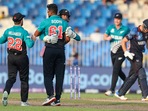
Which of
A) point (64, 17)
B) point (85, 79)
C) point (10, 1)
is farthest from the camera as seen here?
point (10, 1)

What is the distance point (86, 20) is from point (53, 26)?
1631 cm

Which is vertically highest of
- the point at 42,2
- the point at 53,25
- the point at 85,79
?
the point at 42,2

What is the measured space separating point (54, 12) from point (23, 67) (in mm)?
1389

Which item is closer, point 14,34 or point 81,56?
point 14,34

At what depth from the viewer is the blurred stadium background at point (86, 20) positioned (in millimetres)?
24141

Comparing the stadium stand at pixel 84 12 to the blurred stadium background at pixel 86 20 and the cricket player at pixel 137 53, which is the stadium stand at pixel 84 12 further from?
the cricket player at pixel 137 53

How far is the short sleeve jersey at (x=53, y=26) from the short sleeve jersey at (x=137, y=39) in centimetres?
315

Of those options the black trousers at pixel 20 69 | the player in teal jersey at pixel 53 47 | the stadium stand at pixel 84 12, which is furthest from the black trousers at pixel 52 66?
the stadium stand at pixel 84 12

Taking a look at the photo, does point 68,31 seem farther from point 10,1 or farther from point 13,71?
point 10,1

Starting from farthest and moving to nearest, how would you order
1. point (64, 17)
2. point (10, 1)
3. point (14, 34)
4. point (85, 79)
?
point (10, 1) → point (85, 79) → point (64, 17) → point (14, 34)

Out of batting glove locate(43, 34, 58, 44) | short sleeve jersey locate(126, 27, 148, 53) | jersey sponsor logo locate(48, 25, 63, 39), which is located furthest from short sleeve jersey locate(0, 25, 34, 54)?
short sleeve jersey locate(126, 27, 148, 53)

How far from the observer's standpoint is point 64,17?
14.5 metres

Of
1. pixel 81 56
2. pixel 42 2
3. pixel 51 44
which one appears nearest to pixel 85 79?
pixel 81 56

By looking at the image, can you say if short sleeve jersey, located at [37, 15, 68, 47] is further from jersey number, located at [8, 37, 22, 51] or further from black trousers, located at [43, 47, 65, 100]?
jersey number, located at [8, 37, 22, 51]
